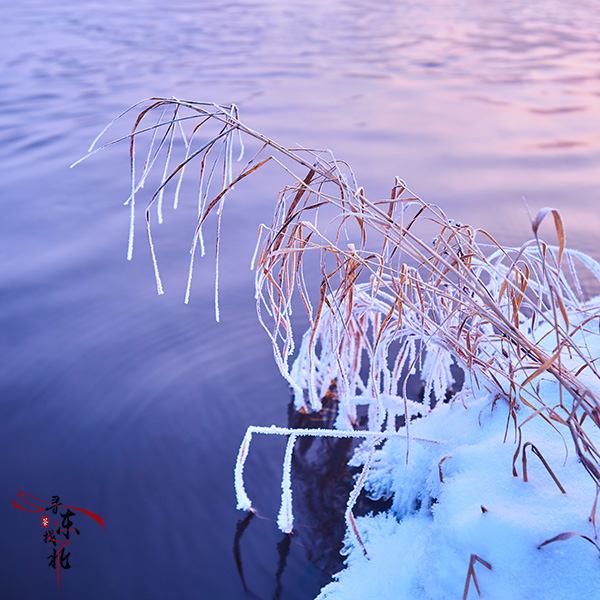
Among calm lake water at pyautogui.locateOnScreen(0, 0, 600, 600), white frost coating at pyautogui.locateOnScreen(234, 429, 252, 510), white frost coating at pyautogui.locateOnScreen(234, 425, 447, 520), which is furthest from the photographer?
calm lake water at pyautogui.locateOnScreen(0, 0, 600, 600)

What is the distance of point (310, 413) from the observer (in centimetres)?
179

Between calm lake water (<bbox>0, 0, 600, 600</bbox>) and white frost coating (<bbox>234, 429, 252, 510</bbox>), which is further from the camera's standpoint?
calm lake water (<bbox>0, 0, 600, 600</bbox>)

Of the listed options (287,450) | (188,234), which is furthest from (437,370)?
(188,234)

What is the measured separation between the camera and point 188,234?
300cm

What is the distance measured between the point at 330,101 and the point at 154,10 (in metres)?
5.84

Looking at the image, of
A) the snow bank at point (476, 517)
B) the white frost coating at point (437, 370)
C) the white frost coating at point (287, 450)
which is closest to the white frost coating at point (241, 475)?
the white frost coating at point (287, 450)

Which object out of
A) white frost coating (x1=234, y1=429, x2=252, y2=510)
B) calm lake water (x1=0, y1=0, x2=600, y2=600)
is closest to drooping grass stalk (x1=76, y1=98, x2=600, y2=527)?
white frost coating (x1=234, y1=429, x2=252, y2=510)

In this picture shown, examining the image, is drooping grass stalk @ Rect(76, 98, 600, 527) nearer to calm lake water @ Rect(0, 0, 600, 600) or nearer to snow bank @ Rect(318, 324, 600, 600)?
snow bank @ Rect(318, 324, 600, 600)

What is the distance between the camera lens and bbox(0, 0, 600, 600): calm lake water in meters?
1.41

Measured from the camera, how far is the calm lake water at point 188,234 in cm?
141

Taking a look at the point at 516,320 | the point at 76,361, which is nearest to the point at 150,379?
the point at 76,361

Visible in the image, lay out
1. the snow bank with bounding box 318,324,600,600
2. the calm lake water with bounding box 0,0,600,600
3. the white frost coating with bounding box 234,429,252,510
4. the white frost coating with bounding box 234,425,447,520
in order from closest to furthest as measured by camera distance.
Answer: the snow bank with bounding box 318,324,600,600, the white frost coating with bounding box 234,425,447,520, the white frost coating with bounding box 234,429,252,510, the calm lake water with bounding box 0,0,600,600

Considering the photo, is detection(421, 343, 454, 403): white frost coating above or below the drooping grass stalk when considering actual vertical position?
below

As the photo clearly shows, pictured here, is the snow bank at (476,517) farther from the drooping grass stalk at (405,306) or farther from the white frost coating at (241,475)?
the white frost coating at (241,475)
